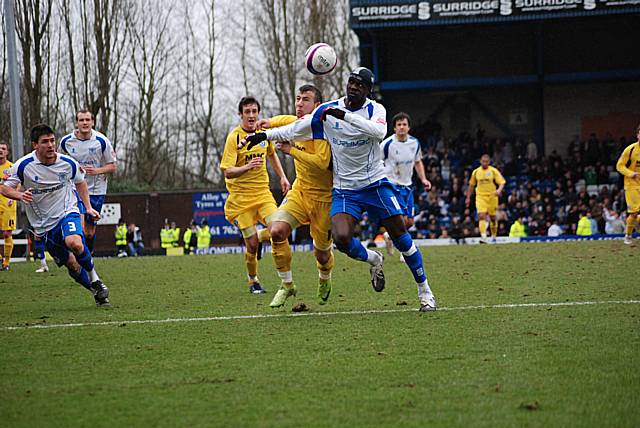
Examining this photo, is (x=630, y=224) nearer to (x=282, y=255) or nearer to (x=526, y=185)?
(x=282, y=255)

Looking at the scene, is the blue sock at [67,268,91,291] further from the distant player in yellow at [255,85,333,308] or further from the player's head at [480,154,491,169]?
the player's head at [480,154,491,169]

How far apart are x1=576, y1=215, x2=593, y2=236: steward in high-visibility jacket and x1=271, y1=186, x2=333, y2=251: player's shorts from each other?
2132 centimetres

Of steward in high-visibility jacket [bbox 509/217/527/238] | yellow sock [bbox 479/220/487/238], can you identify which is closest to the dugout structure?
steward in high-visibility jacket [bbox 509/217/527/238]

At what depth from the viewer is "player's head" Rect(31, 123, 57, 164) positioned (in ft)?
35.5

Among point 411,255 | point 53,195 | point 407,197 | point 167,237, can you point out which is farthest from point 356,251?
point 167,237

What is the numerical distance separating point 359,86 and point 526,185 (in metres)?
26.3

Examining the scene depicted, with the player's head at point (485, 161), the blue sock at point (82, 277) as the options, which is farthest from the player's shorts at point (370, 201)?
the player's head at point (485, 161)

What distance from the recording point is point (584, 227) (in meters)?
29.8

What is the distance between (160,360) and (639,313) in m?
4.43

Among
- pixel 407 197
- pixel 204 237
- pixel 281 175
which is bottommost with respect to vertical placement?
pixel 204 237

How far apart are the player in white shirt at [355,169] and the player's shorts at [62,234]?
9.11ft

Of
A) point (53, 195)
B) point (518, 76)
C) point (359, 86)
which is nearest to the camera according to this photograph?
point (359, 86)

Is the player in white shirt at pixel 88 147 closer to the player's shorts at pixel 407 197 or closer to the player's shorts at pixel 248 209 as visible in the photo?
the player's shorts at pixel 248 209

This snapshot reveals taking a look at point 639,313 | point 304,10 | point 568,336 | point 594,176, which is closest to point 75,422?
point 568,336
